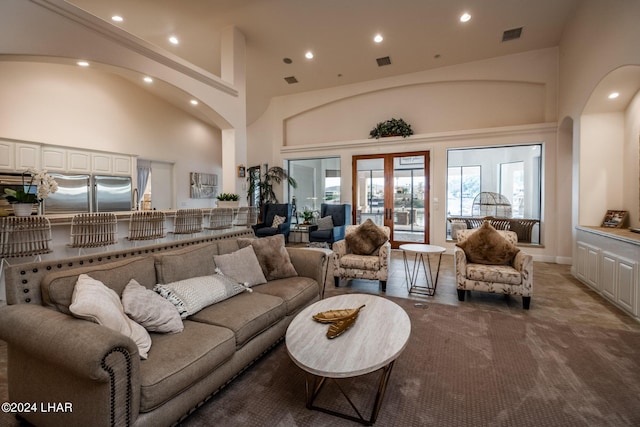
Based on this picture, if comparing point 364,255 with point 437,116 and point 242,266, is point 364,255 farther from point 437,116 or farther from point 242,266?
point 437,116

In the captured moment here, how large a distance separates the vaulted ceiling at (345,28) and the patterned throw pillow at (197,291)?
4725mm

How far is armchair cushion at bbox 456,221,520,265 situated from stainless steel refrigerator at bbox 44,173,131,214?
23.4 feet

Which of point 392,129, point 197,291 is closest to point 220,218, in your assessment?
point 197,291

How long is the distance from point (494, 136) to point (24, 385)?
7489 millimetres

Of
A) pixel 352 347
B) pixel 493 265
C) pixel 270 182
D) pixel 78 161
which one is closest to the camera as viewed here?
pixel 352 347

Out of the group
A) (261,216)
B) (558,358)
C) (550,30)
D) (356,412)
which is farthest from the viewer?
(261,216)

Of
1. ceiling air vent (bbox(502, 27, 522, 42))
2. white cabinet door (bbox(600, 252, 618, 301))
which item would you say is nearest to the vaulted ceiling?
ceiling air vent (bbox(502, 27, 522, 42))

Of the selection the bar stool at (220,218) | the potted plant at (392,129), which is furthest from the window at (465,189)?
the bar stool at (220,218)

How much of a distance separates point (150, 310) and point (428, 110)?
7.01 m

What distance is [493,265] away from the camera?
12.1 feet

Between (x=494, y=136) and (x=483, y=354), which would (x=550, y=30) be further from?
(x=483, y=354)

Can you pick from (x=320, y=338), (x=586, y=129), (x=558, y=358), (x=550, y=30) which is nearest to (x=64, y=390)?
(x=320, y=338)

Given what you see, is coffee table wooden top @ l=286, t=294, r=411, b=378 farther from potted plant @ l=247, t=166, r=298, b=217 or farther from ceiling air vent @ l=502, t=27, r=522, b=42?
potted plant @ l=247, t=166, r=298, b=217

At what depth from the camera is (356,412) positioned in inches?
68.4
